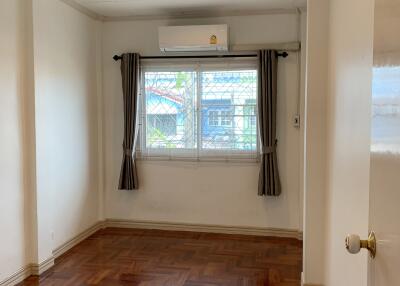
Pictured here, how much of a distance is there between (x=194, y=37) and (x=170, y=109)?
0.87m

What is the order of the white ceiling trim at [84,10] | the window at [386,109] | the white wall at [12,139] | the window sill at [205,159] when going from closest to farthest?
the window at [386,109]
the white wall at [12,139]
the white ceiling trim at [84,10]
the window sill at [205,159]

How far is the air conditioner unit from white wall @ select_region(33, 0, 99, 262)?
0.88 meters

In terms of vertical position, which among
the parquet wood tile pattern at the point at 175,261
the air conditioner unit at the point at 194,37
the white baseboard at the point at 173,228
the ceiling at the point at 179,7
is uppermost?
the ceiling at the point at 179,7

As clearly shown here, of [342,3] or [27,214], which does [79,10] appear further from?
[342,3]

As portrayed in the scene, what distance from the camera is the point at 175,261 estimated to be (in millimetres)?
3895

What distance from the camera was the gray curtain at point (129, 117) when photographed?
470 cm

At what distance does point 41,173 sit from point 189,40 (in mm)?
2018

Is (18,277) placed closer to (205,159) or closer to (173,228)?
(173,228)

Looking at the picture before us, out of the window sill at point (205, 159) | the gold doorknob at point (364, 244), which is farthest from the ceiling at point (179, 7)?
the gold doorknob at point (364, 244)

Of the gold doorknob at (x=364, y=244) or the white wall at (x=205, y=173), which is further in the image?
the white wall at (x=205, y=173)

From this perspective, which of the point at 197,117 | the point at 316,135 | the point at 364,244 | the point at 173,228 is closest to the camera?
the point at 364,244

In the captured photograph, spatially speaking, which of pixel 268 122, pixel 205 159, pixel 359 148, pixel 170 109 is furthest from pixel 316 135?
pixel 170 109

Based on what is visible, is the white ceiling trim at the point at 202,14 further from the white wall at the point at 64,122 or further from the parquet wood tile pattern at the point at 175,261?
the parquet wood tile pattern at the point at 175,261

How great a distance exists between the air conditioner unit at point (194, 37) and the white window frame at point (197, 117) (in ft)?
0.66
